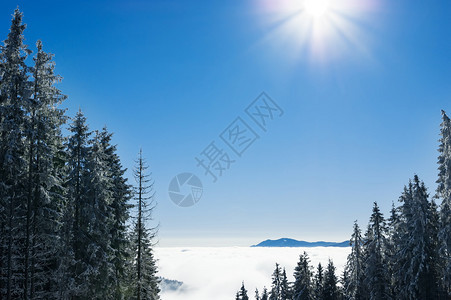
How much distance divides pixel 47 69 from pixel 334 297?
49464mm

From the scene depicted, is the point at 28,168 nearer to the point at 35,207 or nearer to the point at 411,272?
the point at 35,207

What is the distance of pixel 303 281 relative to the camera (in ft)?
157

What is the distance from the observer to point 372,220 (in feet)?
129

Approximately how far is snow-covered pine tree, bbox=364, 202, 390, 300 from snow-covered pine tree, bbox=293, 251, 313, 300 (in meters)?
11.4

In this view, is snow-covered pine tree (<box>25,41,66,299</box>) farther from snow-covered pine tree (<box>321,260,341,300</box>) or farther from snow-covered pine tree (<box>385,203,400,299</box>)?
snow-covered pine tree (<box>321,260,341,300</box>)

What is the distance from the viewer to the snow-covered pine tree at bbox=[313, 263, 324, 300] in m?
50.7

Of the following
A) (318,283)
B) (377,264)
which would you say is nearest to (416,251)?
(377,264)

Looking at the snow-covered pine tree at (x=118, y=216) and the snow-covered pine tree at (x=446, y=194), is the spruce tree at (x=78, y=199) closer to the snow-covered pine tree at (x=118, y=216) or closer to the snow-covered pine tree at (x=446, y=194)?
the snow-covered pine tree at (x=118, y=216)

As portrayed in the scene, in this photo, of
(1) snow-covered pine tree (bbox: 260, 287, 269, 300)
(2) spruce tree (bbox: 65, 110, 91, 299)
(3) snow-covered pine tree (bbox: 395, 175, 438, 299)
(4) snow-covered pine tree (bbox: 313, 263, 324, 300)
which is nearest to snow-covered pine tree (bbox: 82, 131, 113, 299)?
(2) spruce tree (bbox: 65, 110, 91, 299)

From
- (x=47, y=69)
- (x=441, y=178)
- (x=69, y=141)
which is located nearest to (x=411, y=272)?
(x=441, y=178)

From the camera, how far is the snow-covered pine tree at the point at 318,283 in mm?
50681

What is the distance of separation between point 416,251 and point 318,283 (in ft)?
74.8

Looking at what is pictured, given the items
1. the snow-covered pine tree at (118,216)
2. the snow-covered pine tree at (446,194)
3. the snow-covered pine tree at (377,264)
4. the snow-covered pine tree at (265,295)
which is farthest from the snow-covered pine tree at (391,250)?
the snow-covered pine tree at (265,295)

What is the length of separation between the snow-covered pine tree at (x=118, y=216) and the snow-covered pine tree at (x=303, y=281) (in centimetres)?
2876
